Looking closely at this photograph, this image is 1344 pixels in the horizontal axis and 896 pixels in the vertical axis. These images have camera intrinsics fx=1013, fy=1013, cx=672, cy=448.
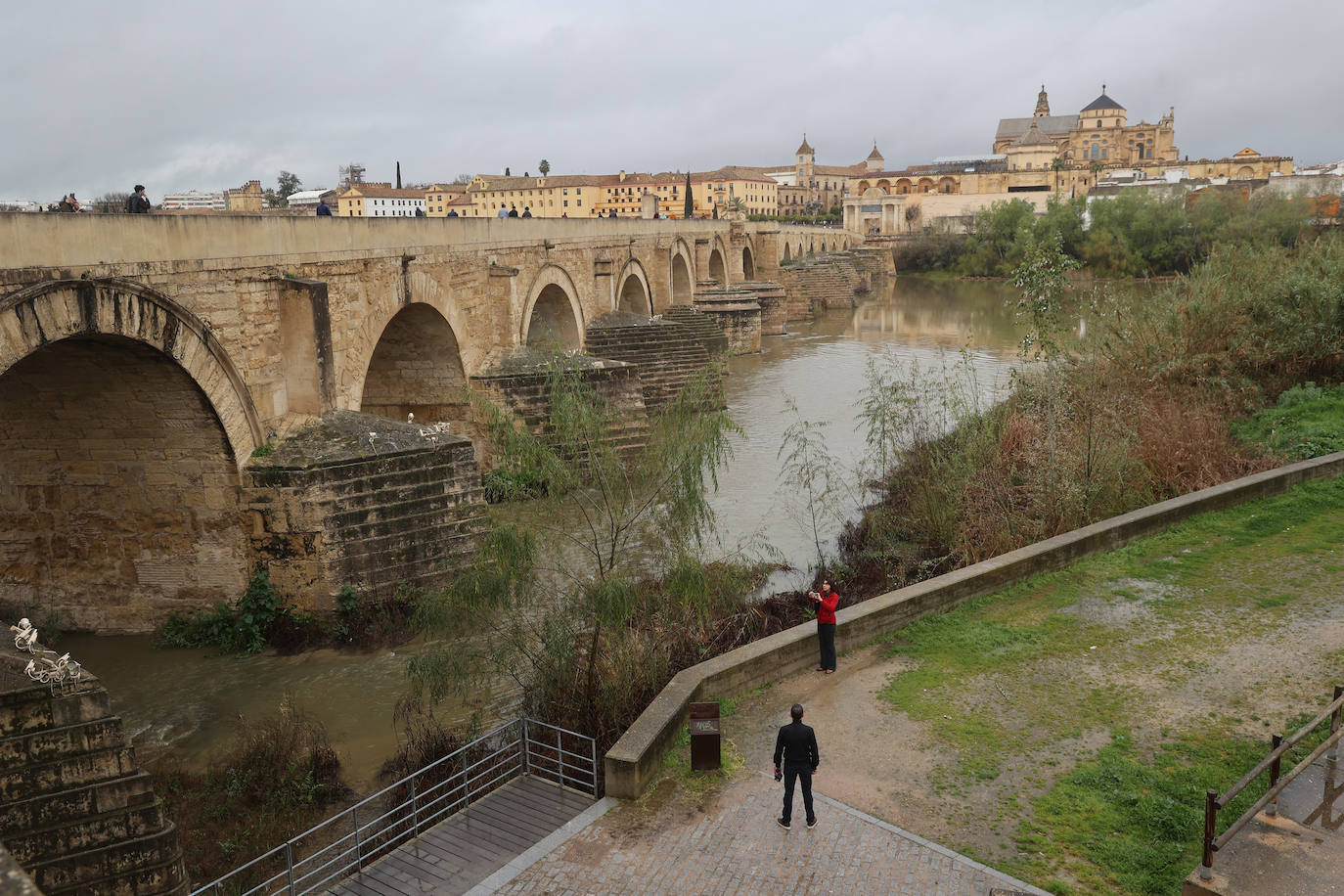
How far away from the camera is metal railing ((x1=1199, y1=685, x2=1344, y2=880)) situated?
463 centimetres

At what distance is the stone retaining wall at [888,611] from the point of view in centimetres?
651

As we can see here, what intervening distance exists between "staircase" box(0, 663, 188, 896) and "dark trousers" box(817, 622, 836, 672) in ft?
Answer: 15.1

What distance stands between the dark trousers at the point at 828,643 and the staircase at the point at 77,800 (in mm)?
4588

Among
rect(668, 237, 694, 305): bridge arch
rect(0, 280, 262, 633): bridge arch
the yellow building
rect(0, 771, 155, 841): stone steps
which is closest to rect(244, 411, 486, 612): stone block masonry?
rect(0, 280, 262, 633): bridge arch

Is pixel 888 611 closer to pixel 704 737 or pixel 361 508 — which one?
pixel 704 737

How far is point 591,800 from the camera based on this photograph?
6.54m

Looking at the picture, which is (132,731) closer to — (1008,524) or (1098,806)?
(1098,806)

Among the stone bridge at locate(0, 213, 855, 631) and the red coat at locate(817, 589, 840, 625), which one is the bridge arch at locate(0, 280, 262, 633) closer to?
the stone bridge at locate(0, 213, 855, 631)

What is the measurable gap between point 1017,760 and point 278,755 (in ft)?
18.2

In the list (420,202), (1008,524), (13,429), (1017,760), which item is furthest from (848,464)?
(420,202)

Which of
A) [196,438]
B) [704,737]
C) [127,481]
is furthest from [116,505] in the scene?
[704,737]

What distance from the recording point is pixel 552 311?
75.2 ft

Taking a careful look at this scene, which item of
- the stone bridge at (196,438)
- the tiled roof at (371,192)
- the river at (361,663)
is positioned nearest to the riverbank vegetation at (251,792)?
the river at (361,663)

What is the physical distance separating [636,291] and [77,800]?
25.3 metres
